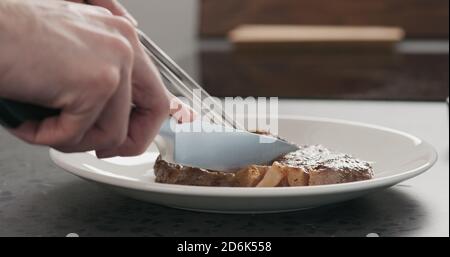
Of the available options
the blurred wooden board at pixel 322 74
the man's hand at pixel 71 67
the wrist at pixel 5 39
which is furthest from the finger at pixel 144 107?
the blurred wooden board at pixel 322 74

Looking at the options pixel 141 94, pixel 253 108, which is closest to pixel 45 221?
pixel 141 94

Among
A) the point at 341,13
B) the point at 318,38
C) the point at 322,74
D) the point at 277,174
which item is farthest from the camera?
the point at 341,13

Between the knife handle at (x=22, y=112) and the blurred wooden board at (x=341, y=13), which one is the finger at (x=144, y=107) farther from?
the blurred wooden board at (x=341, y=13)

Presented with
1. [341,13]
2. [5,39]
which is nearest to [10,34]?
[5,39]

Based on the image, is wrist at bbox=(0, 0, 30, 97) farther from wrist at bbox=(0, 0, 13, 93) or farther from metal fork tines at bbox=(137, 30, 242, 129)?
metal fork tines at bbox=(137, 30, 242, 129)

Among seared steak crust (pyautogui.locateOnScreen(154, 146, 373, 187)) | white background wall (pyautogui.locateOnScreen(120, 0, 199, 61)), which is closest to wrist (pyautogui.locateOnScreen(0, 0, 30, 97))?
seared steak crust (pyautogui.locateOnScreen(154, 146, 373, 187))

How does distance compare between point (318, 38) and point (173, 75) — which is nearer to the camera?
point (173, 75)

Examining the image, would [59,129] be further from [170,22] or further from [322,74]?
[170,22]
